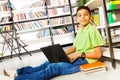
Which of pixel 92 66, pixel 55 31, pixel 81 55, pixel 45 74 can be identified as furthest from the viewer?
pixel 55 31

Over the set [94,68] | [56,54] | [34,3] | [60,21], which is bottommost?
[94,68]

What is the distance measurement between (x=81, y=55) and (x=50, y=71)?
38cm

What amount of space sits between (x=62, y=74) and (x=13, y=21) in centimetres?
369

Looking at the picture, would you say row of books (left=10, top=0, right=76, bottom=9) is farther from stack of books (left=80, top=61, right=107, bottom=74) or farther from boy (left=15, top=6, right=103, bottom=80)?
stack of books (left=80, top=61, right=107, bottom=74)

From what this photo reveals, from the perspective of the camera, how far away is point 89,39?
7.01ft

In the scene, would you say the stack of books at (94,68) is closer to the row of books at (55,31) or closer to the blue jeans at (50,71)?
the blue jeans at (50,71)

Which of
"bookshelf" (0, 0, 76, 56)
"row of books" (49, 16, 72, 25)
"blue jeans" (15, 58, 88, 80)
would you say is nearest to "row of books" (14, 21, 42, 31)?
"bookshelf" (0, 0, 76, 56)

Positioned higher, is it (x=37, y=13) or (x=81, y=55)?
(x=37, y=13)

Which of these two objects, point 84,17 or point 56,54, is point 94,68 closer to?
point 56,54

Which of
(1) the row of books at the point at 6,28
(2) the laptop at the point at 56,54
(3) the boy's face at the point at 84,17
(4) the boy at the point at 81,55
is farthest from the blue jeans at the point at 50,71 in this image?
(1) the row of books at the point at 6,28

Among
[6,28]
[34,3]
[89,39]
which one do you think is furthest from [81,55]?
[34,3]

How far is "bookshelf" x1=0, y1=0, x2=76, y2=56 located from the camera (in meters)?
5.61

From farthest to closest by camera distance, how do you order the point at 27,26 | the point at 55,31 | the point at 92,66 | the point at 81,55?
1. the point at 55,31
2. the point at 27,26
3. the point at 81,55
4. the point at 92,66

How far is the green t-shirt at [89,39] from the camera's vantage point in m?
2.10
